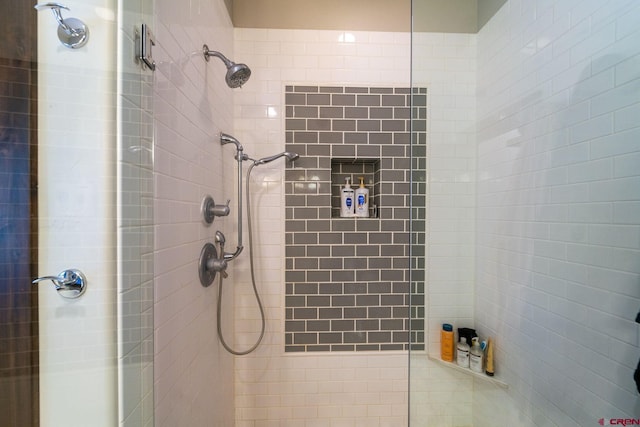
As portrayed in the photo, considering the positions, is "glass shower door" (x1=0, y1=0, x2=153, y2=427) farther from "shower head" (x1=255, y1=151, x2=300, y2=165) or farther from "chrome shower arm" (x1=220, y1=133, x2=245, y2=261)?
"shower head" (x1=255, y1=151, x2=300, y2=165)

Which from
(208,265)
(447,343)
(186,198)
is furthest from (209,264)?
(447,343)

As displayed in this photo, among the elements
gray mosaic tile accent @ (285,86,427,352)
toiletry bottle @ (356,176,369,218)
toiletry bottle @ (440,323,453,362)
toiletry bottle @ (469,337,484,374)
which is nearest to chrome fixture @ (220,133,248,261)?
gray mosaic tile accent @ (285,86,427,352)

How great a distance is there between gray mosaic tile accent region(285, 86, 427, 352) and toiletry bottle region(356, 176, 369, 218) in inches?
2.1

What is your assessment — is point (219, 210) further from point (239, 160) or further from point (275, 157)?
point (275, 157)

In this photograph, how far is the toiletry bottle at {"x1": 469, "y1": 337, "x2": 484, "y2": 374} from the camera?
1.27m

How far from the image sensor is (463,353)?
51.8 inches

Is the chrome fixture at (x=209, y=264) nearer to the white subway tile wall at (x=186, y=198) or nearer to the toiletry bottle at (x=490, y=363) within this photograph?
the white subway tile wall at (x=186, y=198)

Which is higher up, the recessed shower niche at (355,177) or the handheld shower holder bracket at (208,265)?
the recessed shower niche at (355,177)

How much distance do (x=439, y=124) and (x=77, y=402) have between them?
1.72 meters

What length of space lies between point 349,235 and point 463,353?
88 centimetres

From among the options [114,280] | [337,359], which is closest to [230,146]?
[114,280]

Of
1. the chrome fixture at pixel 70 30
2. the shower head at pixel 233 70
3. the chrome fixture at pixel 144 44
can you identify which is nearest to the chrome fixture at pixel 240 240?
the shower head at pixel 233 70

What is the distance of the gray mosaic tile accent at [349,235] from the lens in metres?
1.42

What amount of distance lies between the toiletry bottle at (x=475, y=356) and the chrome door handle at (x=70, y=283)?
1638mm
